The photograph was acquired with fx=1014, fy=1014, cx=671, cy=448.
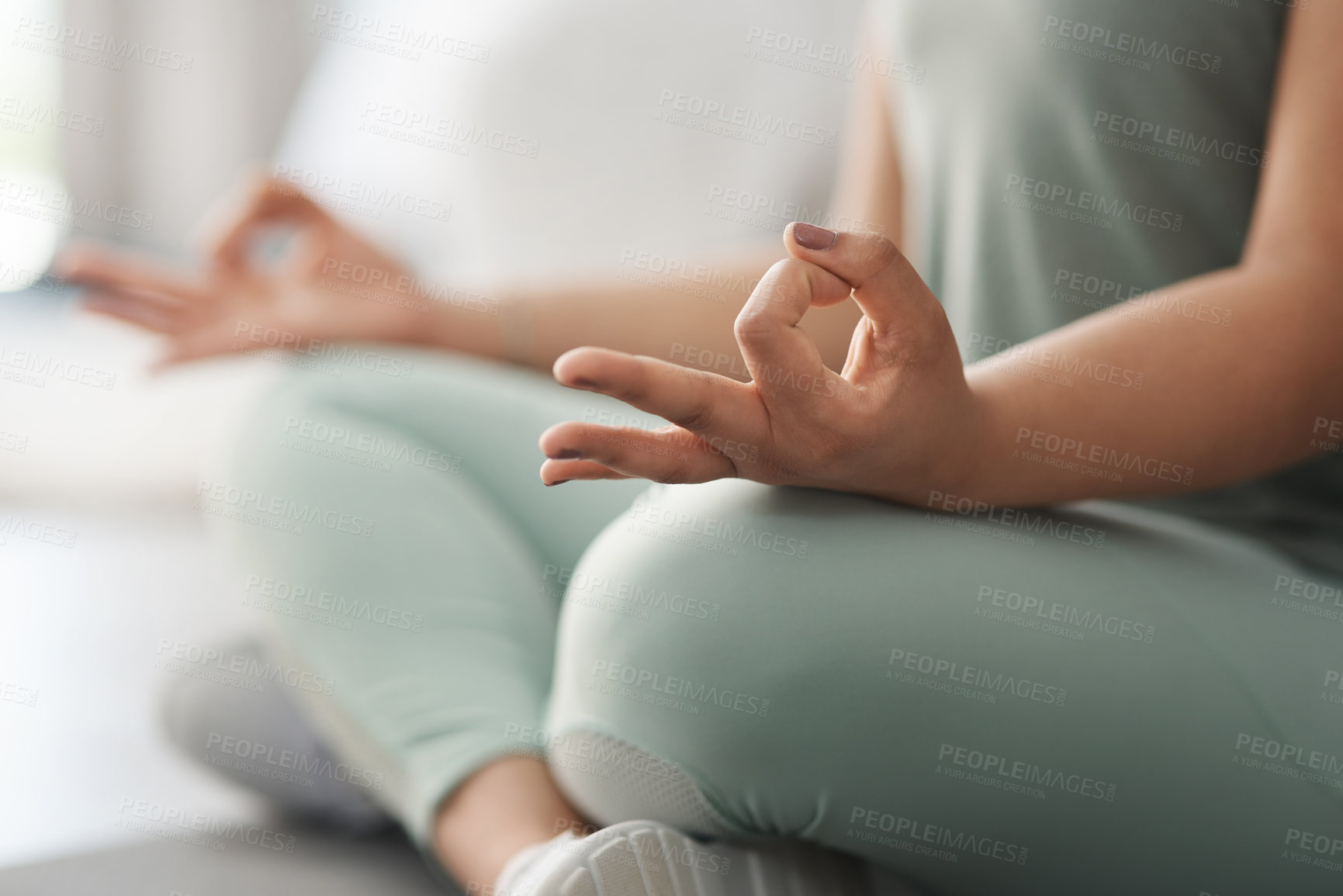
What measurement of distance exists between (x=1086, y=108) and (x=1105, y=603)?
27cm

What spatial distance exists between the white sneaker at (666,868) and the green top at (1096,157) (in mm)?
244

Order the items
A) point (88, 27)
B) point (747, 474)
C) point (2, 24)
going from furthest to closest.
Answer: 1. point (88, 27)
2. point (2, 24)
3. point (747, 474)

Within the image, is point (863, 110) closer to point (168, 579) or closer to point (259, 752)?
point (259, 752)

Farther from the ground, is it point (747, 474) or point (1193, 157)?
point (1193, 157)

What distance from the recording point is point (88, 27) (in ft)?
7.24

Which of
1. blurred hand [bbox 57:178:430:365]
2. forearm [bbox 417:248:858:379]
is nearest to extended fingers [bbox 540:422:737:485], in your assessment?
forearm [bbox 417:248:858:379]

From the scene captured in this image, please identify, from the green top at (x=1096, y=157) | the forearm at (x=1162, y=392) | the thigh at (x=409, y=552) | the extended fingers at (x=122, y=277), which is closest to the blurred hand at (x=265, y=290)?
the extended fingers at (x=122, y=277)

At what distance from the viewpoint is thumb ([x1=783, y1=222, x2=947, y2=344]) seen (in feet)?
1.01

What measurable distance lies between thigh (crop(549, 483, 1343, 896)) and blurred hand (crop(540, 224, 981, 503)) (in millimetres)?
37

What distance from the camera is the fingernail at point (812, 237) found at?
305 millimetres

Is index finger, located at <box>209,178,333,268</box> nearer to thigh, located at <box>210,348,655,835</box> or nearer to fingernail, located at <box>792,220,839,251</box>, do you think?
thigh, located at <box>210,348,655,835</box>

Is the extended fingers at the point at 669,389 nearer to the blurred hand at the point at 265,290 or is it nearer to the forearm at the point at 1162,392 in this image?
the forearm at the point at 1162,392

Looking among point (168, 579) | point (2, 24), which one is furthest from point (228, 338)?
point (2, 24)

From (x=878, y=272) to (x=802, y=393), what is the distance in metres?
0.05
